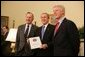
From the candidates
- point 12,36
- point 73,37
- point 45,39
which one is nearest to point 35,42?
point 45,39

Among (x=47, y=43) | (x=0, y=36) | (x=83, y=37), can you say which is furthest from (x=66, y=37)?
(x=83, y=37)

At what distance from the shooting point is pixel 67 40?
290 centimetres

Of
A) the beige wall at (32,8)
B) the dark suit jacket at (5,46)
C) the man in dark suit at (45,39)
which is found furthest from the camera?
the beige wall at (32,8)

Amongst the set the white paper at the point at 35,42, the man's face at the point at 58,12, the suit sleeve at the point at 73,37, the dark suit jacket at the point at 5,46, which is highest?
the man's face at the point at 58,12

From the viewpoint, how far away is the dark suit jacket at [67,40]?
113 inches

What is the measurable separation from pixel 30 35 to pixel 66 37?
0.99m

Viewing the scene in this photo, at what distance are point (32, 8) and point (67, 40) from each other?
12.1 ft

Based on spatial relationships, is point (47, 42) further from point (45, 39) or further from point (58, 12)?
point (58, 12)

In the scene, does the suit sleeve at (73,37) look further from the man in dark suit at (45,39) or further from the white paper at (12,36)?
the white paper at (12,36)

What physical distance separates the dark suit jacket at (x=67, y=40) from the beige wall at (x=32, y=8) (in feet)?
11.1

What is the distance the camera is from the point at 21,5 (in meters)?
6.47

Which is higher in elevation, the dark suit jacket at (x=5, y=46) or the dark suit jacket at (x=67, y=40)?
the dark suit jacket at (x=67, y=40)

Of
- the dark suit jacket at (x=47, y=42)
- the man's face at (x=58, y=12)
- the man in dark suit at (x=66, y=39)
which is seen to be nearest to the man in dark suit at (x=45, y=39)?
the dark suit jacket at (x=47, y=42)

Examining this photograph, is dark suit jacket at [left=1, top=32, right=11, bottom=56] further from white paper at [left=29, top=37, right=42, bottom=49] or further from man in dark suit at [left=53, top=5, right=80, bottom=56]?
man in dark suit at [left=53, top=5, right=80, bottom=56]
